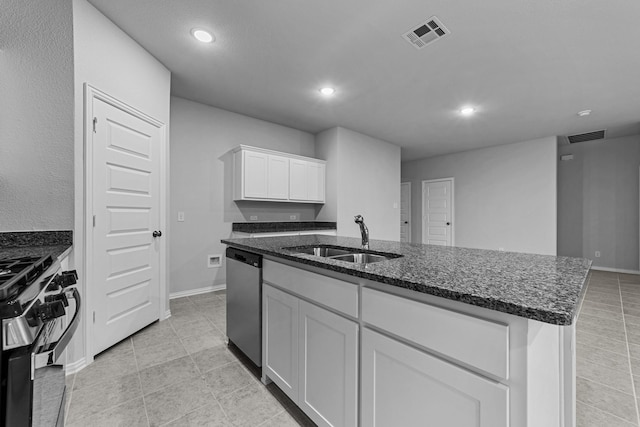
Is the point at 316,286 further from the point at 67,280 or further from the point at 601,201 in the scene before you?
the point at 601,201

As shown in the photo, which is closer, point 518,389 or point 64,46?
point 518,389

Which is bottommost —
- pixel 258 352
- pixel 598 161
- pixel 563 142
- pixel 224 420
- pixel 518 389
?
pixel 224 420

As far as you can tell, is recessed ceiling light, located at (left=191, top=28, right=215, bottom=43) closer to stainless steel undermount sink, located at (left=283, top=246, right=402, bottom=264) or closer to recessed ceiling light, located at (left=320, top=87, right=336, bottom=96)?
recessed ceiling light, located at (left=320, top=87, right=336, bottom=96)

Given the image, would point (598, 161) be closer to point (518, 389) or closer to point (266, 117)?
point (266, 117)

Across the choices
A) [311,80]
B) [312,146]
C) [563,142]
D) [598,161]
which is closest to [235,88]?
[311,80]

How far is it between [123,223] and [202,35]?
68.6 inches

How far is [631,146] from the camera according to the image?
5117mm

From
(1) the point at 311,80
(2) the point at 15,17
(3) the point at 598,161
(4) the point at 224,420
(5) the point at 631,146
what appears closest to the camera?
(4) the point at 224,420

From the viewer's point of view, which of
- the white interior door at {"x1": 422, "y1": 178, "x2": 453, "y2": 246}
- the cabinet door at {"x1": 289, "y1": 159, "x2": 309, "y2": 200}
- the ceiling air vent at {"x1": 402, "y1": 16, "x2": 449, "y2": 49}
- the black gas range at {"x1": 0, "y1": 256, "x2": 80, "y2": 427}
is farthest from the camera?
the white interior door at {"x1": 422, "y1": 178, "x2": 453, "y2": 246}

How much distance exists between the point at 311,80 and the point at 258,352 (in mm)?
2808

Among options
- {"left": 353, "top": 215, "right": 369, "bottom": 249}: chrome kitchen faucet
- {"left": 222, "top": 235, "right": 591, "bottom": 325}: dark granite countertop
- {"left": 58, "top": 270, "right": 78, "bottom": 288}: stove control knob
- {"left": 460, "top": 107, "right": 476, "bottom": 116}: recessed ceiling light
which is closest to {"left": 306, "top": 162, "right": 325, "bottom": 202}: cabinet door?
{"left": 460, "top": 107, "right": 476, "bottom": 116}: recessed ceiling light

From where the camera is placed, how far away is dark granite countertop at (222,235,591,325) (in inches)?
25.8

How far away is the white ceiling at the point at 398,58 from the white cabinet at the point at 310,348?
1.99 metres

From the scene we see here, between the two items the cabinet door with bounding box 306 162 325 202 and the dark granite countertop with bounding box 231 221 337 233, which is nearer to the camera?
the dark granite countertop with bounding box 231 221 337 233
